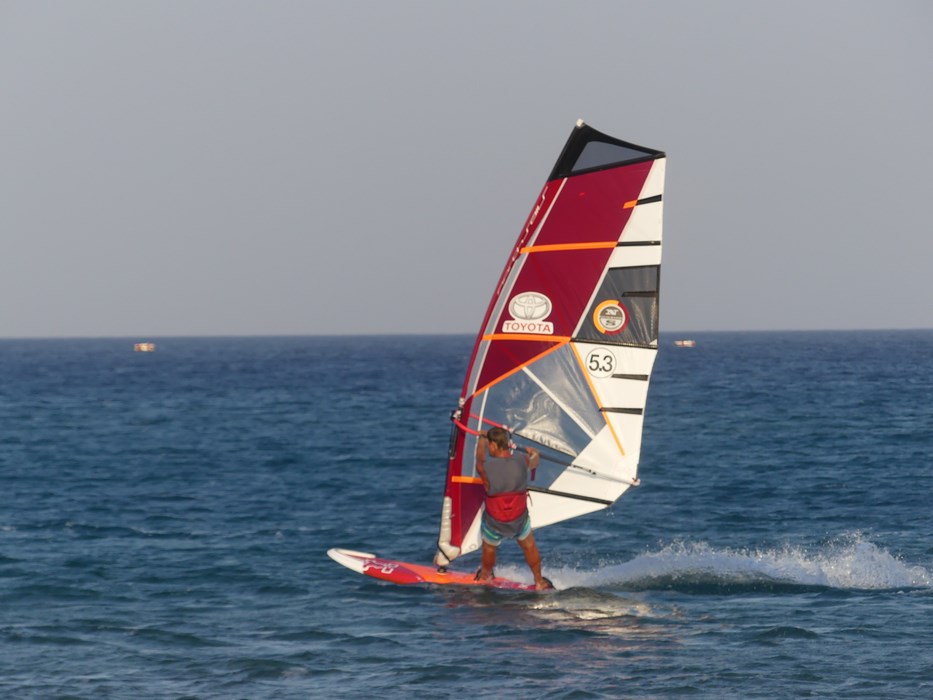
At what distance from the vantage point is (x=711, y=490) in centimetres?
2619

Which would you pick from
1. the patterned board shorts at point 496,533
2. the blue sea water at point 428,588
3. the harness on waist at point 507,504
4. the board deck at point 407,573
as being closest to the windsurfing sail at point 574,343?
the board deck at point 407,573

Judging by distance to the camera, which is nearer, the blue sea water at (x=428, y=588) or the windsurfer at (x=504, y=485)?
the blue sea water at (x=428, y=588)

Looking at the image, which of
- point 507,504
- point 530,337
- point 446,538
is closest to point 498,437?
point 507,504

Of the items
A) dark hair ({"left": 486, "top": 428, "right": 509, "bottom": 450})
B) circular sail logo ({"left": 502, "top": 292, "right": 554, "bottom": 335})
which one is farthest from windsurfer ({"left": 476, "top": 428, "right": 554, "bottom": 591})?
circular sail logo ({"left": 502, "top": 292, "right": 554, "bottom": 335})

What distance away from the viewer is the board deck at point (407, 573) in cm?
1531

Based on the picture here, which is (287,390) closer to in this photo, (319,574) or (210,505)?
(210,505)

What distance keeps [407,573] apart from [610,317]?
Answer: 440 centimetres

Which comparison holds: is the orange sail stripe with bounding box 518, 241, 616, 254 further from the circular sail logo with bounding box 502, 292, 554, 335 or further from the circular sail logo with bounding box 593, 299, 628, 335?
the circular sail logo with bounding box 593, 299, 628, 335

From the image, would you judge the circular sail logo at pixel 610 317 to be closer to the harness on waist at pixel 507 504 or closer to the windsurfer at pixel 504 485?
the windsurfer at pixel 504 485

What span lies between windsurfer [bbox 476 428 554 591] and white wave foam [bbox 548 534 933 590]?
1.67m

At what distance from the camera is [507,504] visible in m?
14.2

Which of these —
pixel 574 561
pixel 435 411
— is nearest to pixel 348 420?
pixel 435 411

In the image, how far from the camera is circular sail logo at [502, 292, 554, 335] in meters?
14.9

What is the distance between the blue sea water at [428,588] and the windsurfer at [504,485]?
3.03ft
